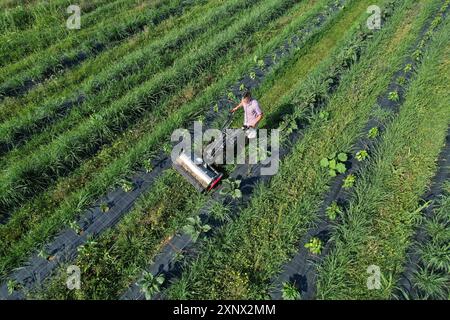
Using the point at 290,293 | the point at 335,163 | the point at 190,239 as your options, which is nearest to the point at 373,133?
the point at 335,163

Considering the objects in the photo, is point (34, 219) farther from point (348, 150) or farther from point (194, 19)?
point (194, 19)

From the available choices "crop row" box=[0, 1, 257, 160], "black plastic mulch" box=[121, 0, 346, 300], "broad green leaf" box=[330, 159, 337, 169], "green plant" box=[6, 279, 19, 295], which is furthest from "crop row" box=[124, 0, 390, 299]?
"crop row" box=[0, 1, 257, 160]

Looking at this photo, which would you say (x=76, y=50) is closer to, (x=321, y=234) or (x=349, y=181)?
(x=349, y=181)

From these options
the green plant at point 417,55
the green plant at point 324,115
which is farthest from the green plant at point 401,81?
the green plant at point 324,115

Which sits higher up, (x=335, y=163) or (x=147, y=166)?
(x=147, y=166)
